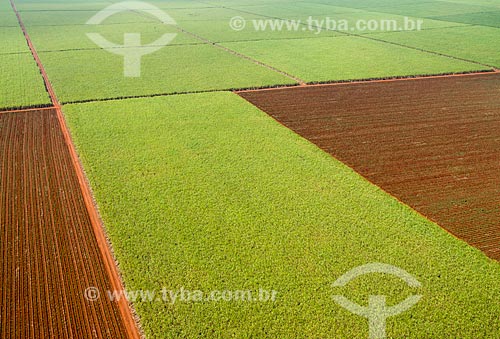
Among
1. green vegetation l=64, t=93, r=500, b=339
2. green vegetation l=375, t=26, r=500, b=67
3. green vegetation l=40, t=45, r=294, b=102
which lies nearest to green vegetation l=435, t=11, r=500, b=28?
green vegetation l=375, t=26, r=500, b=67

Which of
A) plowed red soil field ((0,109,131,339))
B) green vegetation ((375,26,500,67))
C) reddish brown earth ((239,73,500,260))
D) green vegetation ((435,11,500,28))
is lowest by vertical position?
plowed red soil field ((0,109,131,339))

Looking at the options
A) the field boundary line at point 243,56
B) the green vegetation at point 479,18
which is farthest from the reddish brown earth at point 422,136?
the green vegetation at point 479,18

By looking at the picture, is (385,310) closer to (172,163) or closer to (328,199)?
(328,199)

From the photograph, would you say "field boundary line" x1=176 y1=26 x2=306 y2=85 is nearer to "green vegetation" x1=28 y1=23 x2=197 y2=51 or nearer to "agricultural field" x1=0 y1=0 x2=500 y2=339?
"agricultural field" x1=0 y1=0 x2=500 y2=339

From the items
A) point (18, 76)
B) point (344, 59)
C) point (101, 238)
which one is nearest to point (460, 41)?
point (344, 59)

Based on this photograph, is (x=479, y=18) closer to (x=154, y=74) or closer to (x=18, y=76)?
(x=154, y=74)

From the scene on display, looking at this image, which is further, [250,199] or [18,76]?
[18,76]

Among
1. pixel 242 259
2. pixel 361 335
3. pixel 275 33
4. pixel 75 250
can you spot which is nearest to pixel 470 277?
pixel 361 335
